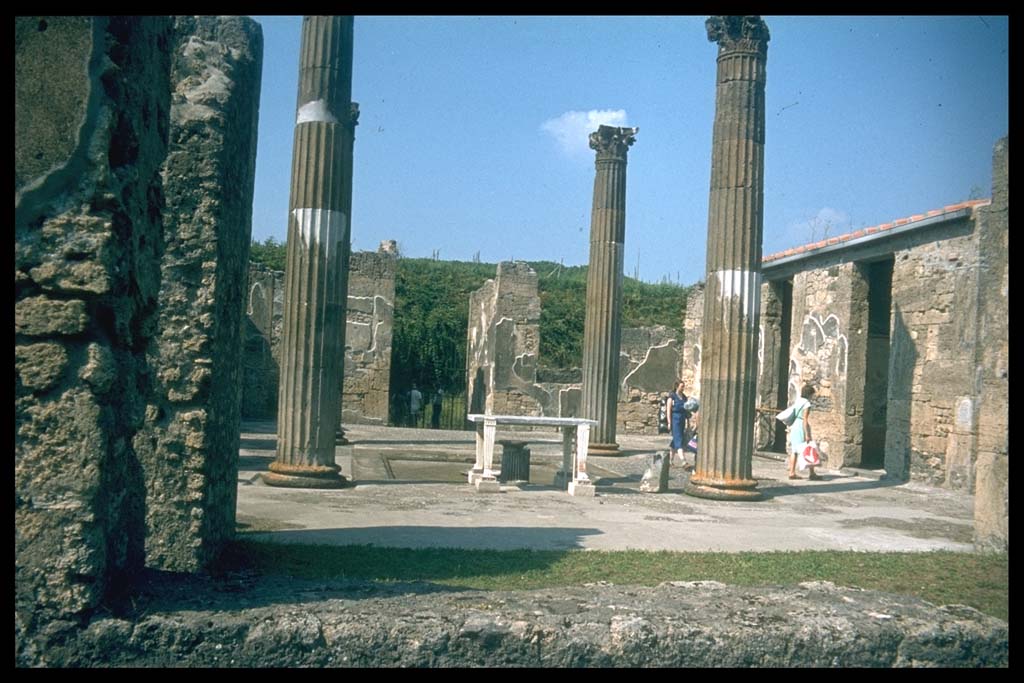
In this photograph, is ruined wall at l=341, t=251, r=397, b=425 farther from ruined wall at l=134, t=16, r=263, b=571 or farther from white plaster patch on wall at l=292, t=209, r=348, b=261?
ruined wall at l=134, t=16, r=263, b=571

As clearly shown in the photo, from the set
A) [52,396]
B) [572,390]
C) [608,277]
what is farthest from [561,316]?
[52,396]

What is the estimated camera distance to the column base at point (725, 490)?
1018 cm

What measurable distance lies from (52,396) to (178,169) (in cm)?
207

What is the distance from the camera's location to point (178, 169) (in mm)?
4676

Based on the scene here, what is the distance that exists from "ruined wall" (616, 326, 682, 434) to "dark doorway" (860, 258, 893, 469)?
702 cm

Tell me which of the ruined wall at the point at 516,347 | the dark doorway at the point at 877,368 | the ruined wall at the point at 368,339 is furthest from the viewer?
the ruined wall at the point at 516,347

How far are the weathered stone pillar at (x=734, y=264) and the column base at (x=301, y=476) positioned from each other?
3977 mm

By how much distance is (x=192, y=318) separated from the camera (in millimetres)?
4617

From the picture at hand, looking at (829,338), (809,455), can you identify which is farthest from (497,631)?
(829,338)

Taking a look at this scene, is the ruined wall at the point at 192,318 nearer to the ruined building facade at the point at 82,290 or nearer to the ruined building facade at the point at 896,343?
the ruined building facade at the point at 82,290

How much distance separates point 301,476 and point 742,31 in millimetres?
6959

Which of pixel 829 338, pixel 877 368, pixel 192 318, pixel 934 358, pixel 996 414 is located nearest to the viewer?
pixel 996 414

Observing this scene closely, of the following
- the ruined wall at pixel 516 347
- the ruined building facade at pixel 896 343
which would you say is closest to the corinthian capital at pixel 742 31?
the ruined building facade at pixel 896 343

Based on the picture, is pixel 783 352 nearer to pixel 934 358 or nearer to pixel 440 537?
pixel 934 358
